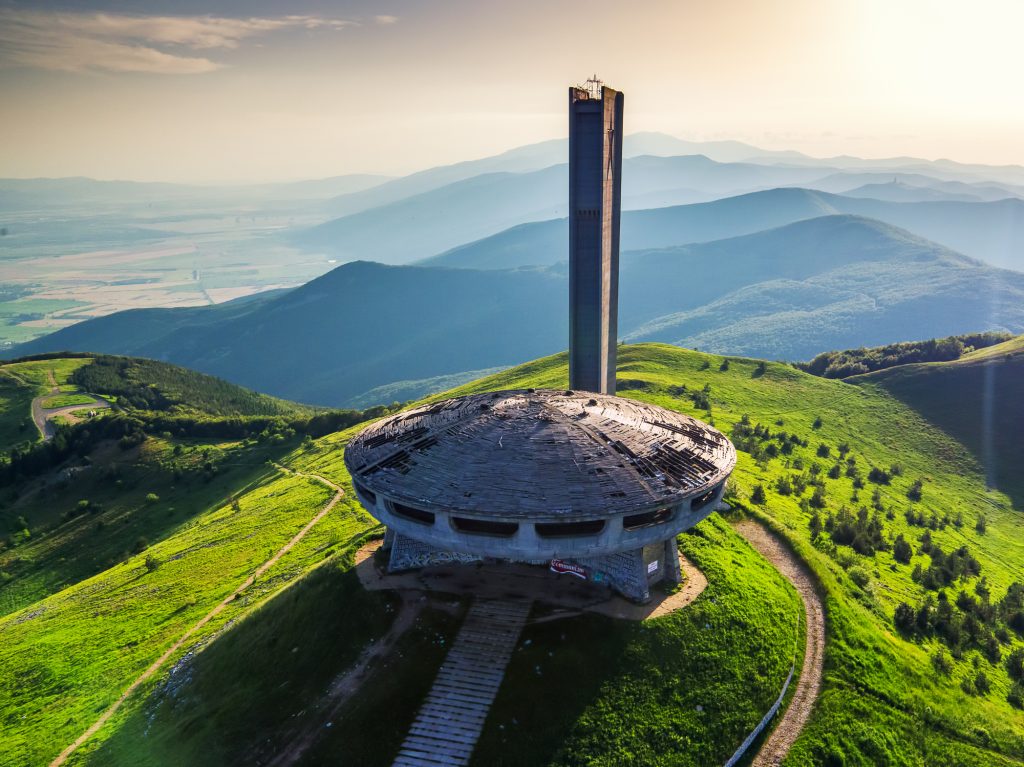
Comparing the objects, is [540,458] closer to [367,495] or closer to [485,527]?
[485,527]

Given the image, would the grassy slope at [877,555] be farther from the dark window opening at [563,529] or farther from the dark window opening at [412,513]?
the dark window opening at [412,513]

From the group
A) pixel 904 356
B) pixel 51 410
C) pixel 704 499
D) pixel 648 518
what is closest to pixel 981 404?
pixel 904 356

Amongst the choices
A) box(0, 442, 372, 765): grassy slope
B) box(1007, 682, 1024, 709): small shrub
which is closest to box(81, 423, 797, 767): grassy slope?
box(0, 442, 372, 765): grassy slope

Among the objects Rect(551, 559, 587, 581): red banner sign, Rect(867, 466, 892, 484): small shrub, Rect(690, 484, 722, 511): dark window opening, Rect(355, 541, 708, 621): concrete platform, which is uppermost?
Rect(690, 484, 722, 511): dark window opening

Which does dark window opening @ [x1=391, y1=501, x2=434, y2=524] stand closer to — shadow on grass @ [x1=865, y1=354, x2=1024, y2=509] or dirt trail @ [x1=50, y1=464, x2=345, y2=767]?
dirt trail @ [x1=50, y1=464, x2=345, y2=767]

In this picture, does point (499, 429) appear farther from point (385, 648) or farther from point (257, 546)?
point (257, 546)

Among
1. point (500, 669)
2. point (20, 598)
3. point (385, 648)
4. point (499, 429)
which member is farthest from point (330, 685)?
point (20, 598)
